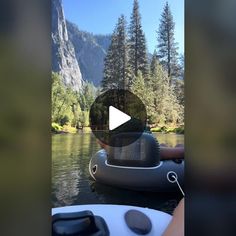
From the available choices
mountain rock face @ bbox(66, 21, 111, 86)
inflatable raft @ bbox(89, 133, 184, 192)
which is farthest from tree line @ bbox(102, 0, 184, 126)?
inflatable raft @ bbox(89, 133, 184, 192)

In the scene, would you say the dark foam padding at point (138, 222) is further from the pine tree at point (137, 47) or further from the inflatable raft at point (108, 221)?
the pine tree at point (137, 47)

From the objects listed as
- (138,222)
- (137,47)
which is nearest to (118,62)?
(137,47)

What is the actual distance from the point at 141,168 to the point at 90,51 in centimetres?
192

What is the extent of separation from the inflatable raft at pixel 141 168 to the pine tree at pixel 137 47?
34.1 inches

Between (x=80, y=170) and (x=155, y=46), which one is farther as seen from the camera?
(x=80, y=170)

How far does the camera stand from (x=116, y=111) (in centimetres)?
261

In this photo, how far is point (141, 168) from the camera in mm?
3426

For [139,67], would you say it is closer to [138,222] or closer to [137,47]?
[137,47]
